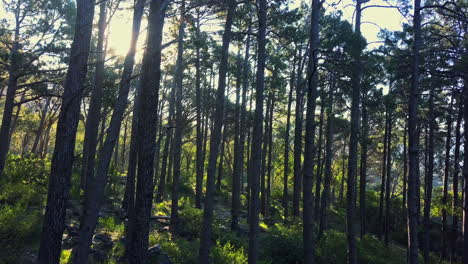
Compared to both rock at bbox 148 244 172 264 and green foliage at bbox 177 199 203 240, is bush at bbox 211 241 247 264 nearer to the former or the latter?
rock at bbox 148 244 172 264

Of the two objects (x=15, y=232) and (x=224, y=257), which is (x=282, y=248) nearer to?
(x=224, y=257)

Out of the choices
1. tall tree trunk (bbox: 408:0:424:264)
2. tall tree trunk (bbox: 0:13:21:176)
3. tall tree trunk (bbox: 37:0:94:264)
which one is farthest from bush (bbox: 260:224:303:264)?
tall tree trunk (bbox: 0:13:21:176)

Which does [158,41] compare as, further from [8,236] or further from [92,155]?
[8,236]

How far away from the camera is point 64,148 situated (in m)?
6.56

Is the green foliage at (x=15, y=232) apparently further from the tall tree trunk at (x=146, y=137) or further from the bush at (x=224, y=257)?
the bush at (x=224, y=257)

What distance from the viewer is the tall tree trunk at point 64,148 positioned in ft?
20.5

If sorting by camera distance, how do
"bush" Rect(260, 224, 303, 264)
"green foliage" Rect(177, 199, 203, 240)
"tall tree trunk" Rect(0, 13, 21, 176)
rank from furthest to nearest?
1. "tall tree trunk" Rect(0, 13, 21, 176)
2. "green foliage" Rect(177, 199, 203, 240)
3. "bush" Rect(260, 224, 303, 264)

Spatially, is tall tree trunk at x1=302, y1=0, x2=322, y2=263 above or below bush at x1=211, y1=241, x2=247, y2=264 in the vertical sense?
above

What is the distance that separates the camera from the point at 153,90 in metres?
6.41

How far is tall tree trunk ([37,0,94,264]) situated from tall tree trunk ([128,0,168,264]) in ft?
4.45

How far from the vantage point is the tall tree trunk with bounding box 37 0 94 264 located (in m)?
6.25

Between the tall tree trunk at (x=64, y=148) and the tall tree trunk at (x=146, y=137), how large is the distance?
136cm

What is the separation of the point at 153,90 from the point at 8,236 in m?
5.71

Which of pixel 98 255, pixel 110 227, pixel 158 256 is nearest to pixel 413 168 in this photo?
pixel 158 256
